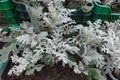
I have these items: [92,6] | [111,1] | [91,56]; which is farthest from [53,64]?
[111,1]

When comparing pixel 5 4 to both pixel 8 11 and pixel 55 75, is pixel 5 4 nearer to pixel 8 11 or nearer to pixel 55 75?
pixel 8 11

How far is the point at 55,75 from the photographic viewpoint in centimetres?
105

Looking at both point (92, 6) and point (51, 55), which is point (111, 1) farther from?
point (51, 55)

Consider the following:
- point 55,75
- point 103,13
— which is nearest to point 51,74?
point 55,75

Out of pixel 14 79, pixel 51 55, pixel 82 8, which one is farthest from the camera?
pixel 82 8

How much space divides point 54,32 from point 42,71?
22cm

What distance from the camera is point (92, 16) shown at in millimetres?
1259

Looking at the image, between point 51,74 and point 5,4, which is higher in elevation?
point 5,4

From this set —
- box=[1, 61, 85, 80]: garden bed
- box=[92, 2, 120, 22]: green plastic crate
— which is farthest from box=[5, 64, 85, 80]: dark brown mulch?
box=[92, 2, 120, 22]: green plastic crate

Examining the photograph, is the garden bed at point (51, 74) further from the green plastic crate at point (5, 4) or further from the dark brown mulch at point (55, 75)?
the green plastic crate at point (5, 4)

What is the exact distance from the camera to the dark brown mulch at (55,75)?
Result: 104cm

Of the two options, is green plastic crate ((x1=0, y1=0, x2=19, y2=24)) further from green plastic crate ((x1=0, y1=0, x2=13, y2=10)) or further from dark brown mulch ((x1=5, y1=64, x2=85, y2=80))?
Answer: dark brown mulch ((x1=5, y1=64, x2=85, y2=80))

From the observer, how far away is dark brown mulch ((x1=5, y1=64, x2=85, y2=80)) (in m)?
1.04

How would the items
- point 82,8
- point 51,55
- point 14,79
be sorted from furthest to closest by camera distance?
1. point 82,8
2. point 14,79
3. point 51,55
